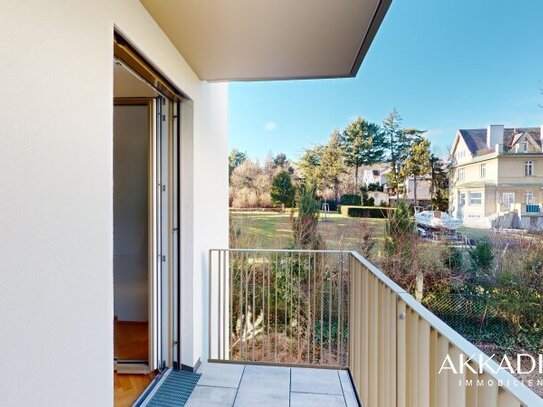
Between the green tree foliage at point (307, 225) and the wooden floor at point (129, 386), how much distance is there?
4.17 meters

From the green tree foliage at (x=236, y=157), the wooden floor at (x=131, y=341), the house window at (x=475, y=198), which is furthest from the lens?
the green tree foliage at (x=236, y=157)

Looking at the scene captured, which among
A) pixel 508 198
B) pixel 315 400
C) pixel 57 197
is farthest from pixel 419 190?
pixel 57 197

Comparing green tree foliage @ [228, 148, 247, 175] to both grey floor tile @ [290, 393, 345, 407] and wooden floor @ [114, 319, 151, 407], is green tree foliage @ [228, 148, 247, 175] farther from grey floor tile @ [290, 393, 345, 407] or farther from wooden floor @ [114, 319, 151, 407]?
grey floor tile @ [290, 393, 345, 407]

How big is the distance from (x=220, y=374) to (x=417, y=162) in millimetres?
5640

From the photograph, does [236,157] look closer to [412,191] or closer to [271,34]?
[412,191]

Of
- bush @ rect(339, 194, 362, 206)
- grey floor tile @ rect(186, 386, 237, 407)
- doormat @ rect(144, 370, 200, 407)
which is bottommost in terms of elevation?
grey floor tile @ rect(186, 386, 237, 407)

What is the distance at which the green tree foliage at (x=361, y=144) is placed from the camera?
643cm

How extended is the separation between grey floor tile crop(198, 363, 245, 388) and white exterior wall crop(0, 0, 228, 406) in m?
1.16

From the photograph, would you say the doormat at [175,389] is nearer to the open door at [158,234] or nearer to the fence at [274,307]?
the open door at [158,234]

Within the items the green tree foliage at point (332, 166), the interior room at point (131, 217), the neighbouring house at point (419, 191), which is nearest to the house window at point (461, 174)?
the neighbouring house at point (419, 191)

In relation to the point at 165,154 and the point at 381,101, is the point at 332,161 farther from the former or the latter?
the point at 165,154

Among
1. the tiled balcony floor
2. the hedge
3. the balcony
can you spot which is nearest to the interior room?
the tiled balcony floor

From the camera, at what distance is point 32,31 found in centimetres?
98

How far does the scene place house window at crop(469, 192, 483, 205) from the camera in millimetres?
5777
